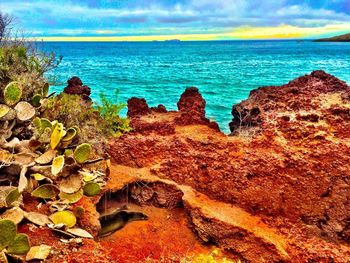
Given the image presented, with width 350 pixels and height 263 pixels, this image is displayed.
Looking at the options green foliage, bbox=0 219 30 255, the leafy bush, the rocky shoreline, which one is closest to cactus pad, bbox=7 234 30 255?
green foliage, bbox=0 219 30 255

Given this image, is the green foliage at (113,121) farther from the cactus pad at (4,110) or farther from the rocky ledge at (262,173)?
the cactus pad at (4,110)

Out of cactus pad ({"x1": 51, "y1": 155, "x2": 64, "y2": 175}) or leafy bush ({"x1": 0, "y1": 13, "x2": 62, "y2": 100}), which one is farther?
leafy bush ({"x1": 0, "y1": 13, "x2": 62, "y2": 100})

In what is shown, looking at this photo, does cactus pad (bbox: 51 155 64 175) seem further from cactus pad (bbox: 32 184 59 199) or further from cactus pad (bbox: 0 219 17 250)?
cactus pad (bbox: 0 219 17 250)

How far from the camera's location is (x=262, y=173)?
293 inches

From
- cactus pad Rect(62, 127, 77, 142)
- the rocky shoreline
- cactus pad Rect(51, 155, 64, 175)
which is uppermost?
cactus pad Rect(62, 127, 77, 142)

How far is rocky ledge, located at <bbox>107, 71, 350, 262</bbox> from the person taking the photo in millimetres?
6797

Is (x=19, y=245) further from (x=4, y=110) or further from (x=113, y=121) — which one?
(x=113, y=121)

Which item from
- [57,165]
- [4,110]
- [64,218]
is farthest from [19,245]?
[4,110]

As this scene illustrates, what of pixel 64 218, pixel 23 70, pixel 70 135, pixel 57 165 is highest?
pixel 23 70

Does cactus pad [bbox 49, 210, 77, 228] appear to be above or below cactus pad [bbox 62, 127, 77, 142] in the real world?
below

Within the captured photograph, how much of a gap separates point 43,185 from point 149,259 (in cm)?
187

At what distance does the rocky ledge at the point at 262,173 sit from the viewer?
6.80m

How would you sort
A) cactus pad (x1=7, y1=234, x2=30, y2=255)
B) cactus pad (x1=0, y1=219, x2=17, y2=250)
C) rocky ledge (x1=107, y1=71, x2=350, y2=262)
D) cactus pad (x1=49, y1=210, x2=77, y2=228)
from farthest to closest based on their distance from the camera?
rocky ledge (x1=107, y1=71, x2=350, y2=262), cactus pad (x1=49, y1=210, x2=77, y2=228), cactus pad (x1=7, y1=234, x2=30, y2=255), cactus pad (x1=0, y1=219, x2=17, y2=250)

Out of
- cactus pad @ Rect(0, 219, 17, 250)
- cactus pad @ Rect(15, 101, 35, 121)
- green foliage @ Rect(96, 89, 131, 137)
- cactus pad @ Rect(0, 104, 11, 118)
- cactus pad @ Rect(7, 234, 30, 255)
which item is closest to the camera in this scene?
cactus pad @ Rect(0, 219, 17, 250)
